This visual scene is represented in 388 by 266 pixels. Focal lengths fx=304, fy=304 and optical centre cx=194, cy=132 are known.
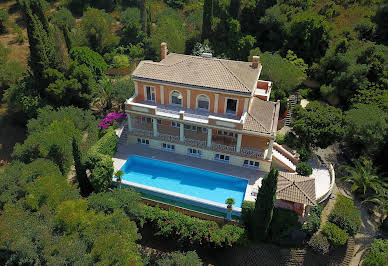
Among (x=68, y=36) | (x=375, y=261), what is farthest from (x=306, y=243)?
(x=68, y=36)

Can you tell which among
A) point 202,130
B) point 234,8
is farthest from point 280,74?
point 234,8

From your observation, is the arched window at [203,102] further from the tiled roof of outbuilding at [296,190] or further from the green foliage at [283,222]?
the green foliage at [283,222]

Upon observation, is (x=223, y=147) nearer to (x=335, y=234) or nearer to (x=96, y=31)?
(x=335, y=234)

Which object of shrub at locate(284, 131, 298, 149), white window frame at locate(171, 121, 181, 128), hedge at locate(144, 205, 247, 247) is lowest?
hedge at locate(144, 205, 247, 247)

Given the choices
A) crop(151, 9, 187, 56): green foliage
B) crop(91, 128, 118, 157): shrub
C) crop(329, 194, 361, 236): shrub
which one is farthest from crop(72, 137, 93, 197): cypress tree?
crop(151, 9, 187, 56): green foliage

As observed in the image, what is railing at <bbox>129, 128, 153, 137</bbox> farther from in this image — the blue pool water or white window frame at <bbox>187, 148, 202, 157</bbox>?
white window frame at <bbox>187, 148, 202, 157</bbox>

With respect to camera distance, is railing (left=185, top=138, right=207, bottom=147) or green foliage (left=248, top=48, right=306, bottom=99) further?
green foliage (left=248, top=48, right=306, bottom=99)

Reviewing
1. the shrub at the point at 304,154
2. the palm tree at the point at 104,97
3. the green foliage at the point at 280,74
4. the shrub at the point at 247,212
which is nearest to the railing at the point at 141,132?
the palm tree at the point at 104,97
